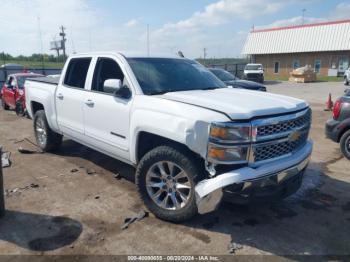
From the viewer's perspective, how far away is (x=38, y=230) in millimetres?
3725

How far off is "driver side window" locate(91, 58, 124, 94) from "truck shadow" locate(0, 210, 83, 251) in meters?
1.91

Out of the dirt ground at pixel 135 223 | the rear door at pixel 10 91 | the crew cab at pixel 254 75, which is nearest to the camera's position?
the dirt ground at pixel 135 223

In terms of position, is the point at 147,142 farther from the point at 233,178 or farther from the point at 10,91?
the point at 10,91

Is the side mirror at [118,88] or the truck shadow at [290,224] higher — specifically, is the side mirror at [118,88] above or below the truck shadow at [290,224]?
above

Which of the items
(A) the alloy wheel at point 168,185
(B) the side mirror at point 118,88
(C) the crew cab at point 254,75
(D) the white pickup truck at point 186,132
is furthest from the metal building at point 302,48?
(A) the alloy wheel at point 168,185

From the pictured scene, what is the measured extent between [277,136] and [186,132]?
3.17 ft

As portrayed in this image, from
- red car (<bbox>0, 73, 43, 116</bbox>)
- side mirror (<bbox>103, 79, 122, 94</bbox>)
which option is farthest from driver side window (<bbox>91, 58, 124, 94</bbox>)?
red car (<bbox>0, 73, 43, 116</bbox>)

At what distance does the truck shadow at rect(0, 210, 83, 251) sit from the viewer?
3.48m

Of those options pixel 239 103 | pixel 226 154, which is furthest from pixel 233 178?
pixel 239 103

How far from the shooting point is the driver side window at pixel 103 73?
187 inches

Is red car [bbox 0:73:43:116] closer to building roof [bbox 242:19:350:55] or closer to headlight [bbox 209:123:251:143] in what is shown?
headlight [bbox 209:123:251:143]

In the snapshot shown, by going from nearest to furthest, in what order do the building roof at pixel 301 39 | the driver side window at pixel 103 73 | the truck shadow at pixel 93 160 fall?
1. the driver side window at pixel 103 73
2. the truck shadow at pixel 93 160
3. the building roof at pixel 301 39

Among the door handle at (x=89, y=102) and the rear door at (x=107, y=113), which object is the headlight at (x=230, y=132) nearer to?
the rear door at (x=107, y=113)

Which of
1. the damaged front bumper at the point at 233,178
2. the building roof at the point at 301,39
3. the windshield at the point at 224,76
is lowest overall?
the damaged front bumper at the point at 233,178
